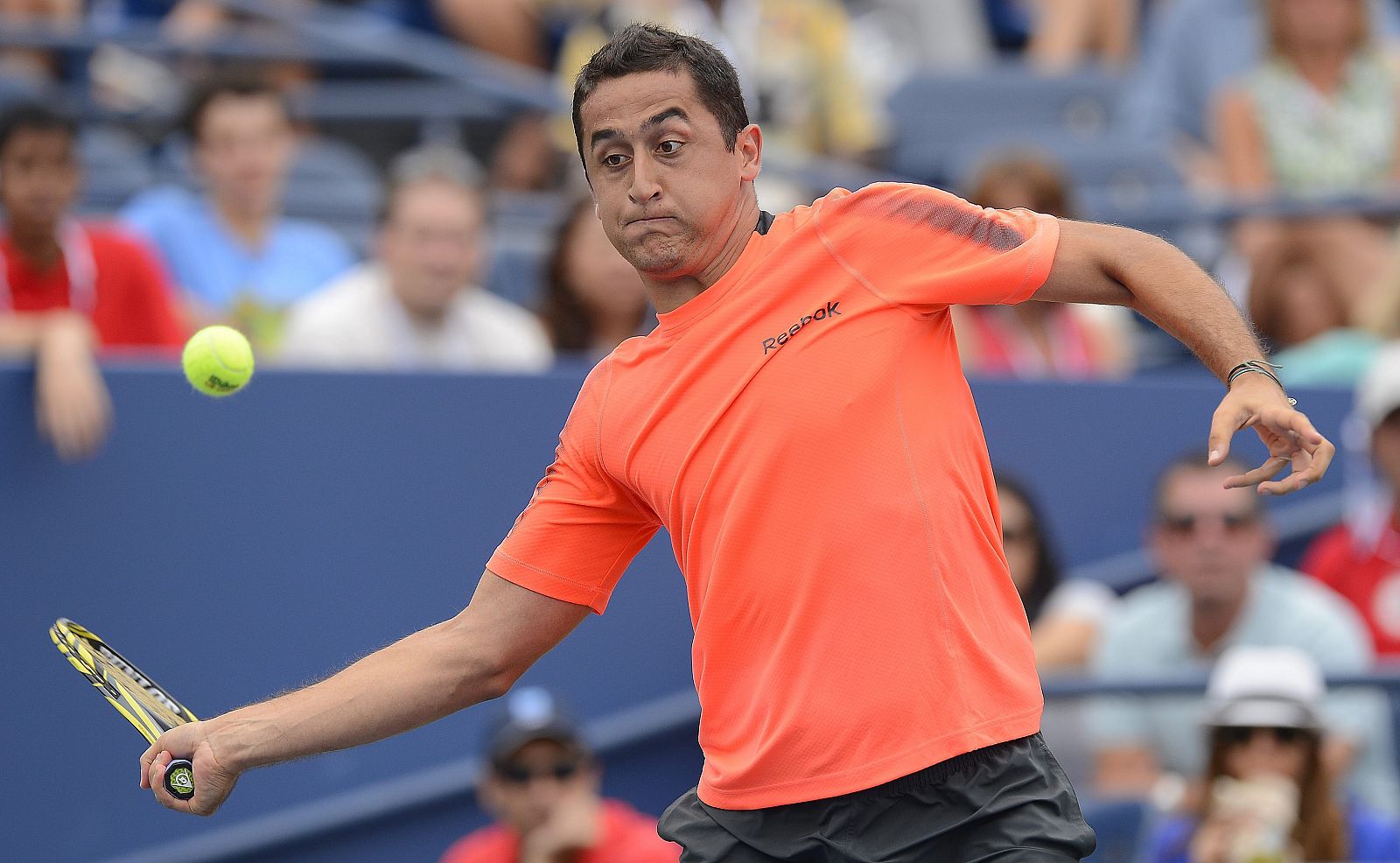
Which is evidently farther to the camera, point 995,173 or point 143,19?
point 143,19

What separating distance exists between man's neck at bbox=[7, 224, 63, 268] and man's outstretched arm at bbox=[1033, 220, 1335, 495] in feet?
14.5

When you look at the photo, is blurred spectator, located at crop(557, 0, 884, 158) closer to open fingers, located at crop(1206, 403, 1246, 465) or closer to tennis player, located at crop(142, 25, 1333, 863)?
tennis player, located at crop(142, 25, 1333, 863)

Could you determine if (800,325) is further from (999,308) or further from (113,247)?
(999,308)

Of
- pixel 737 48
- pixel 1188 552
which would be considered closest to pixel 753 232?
pixel 1188 552

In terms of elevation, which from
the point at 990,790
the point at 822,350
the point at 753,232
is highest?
the point at 753,232

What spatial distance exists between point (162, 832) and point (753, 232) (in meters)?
3.77

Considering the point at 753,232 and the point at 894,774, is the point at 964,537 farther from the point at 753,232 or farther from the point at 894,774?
the point at 753,232

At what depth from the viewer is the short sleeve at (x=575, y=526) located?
341 cm

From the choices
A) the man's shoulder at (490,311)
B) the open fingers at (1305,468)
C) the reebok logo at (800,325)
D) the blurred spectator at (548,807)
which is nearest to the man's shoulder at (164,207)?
the man's shoulder at (490,311)

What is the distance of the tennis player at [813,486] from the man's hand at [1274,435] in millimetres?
23

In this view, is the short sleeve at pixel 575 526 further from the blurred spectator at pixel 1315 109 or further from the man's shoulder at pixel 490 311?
the blurred spectator at pixel 1315 109

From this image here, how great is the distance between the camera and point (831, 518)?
3105mm

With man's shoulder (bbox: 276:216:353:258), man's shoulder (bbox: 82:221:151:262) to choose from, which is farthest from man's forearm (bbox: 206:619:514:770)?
man's shoulder (bbox: 276:216:353:258)

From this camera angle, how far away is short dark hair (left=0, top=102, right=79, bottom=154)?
668cm
